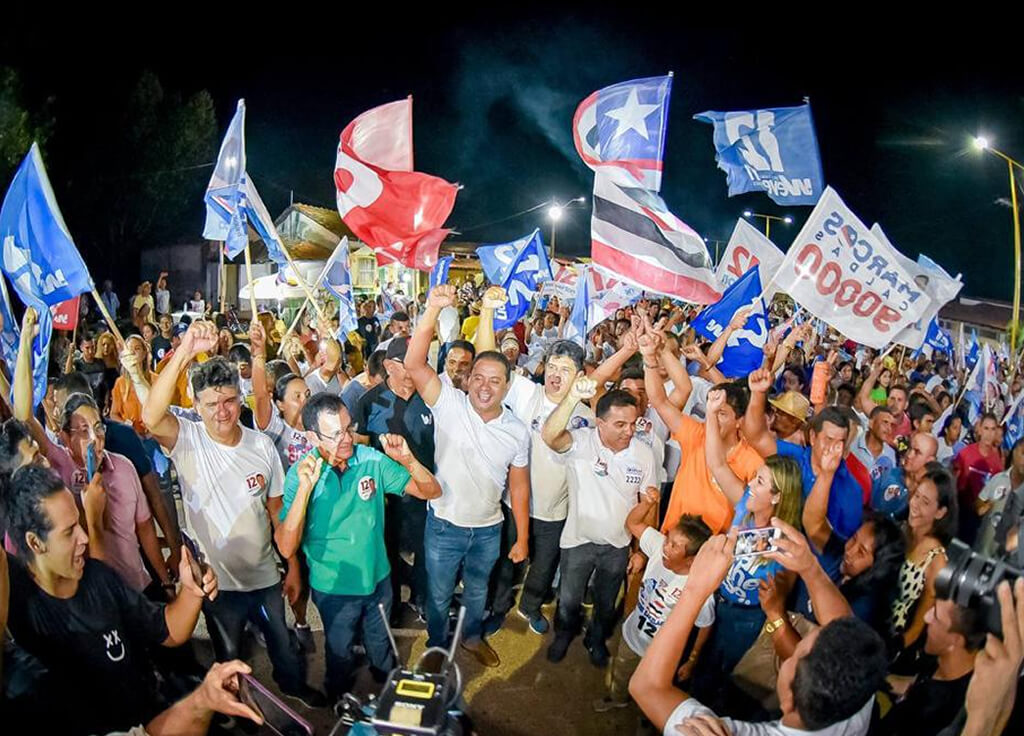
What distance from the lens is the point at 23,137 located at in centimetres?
1717

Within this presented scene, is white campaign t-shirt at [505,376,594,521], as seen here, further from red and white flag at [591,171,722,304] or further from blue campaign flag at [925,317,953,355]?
blue campaign flag at [925,317,953,355]

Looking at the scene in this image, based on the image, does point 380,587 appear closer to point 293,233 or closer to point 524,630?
point 524,630

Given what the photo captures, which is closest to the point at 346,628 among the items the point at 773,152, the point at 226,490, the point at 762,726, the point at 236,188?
the point at 226,490

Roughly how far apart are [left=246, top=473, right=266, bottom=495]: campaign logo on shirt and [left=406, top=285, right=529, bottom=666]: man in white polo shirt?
108 cm

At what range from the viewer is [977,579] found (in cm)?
207

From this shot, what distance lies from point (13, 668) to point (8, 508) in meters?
0.63

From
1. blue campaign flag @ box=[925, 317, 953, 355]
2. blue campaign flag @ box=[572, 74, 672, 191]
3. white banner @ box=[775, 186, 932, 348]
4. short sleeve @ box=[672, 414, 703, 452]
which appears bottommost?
short sleeve @ box=[672, 414, 703, 452]

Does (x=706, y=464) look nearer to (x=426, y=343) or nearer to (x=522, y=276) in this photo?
(x=426, y=343)

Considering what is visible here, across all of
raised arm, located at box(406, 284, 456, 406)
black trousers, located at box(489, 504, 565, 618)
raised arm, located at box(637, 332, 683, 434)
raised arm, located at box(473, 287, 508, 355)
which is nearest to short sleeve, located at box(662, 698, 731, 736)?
raised arm, located at box(406, 284, 456, 406)

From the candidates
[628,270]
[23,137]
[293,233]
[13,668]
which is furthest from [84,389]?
[293,233]

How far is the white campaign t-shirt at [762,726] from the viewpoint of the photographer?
2.25 m

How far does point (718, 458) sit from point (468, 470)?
161 centimetres

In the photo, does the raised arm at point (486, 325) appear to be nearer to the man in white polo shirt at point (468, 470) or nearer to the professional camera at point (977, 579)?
the man in white polo shirt at point (468, 470)

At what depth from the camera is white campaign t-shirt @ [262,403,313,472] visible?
491cm
